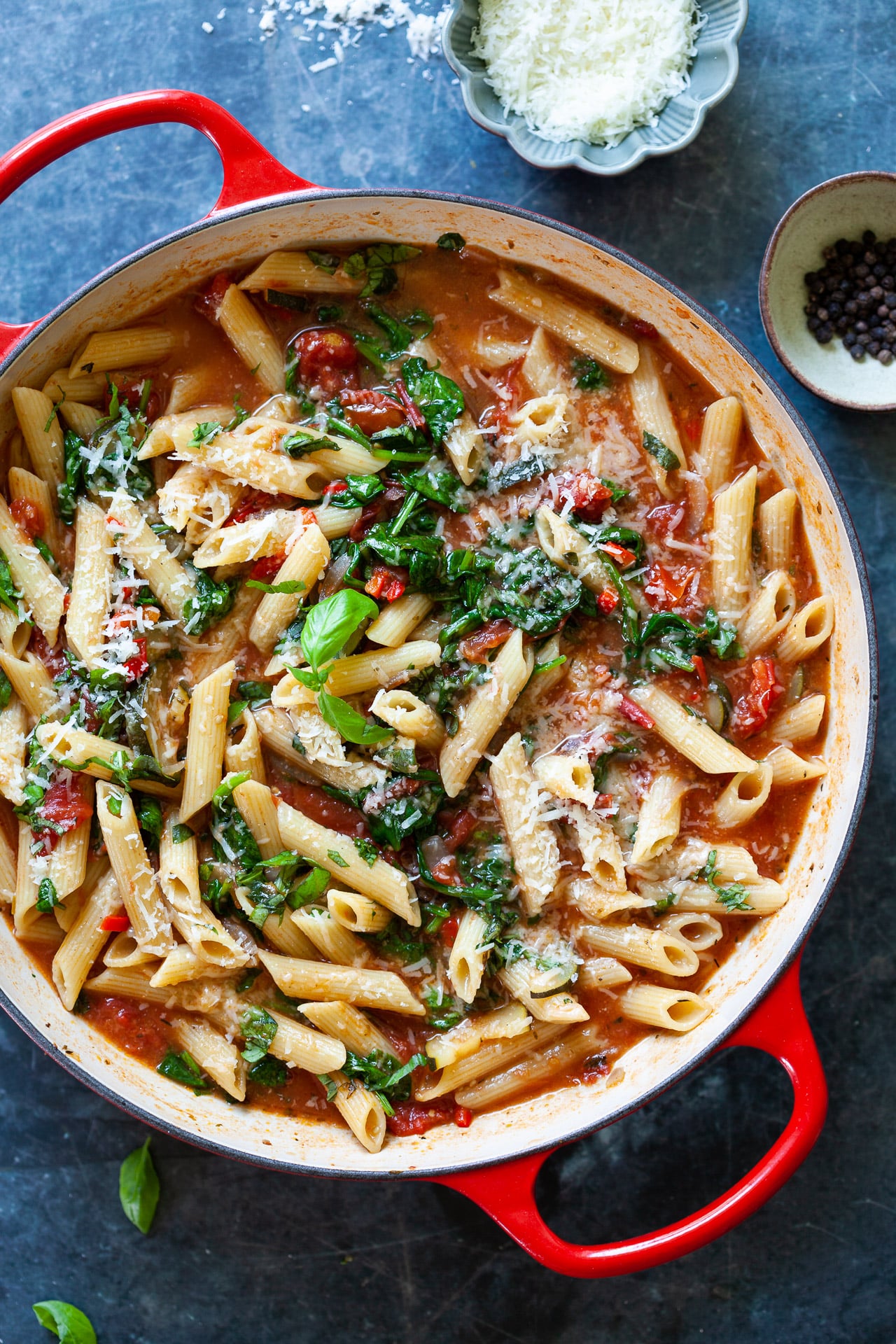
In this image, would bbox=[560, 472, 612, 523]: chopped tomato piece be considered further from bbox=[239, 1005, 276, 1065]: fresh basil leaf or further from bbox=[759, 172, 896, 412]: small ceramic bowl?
bbox=[239, 1005, 276, 1065]: fresh basil leaf

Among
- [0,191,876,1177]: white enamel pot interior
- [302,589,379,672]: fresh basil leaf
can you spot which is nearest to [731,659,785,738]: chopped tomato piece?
[0,191,876,1177]: white enamel pot interior

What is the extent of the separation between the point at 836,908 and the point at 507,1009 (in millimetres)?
1202

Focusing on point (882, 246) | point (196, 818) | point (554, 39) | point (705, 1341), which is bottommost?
point (705, 1341)

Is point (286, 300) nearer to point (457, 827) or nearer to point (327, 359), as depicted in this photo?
point (327, 359)

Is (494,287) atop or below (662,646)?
atop

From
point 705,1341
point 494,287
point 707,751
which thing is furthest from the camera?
point 705,1341

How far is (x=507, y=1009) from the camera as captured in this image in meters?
3.17

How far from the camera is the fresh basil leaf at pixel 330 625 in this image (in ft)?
9.24

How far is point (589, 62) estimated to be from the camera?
328cm

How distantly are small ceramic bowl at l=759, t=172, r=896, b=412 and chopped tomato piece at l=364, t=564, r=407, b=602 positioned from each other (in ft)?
4.56

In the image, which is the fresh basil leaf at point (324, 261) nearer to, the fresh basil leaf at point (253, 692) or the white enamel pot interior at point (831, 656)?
the white enamel pot interior at point (831, 656)

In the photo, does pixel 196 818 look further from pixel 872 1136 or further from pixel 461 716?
pixel 872 1136

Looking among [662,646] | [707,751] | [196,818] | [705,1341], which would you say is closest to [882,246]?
[662,646]

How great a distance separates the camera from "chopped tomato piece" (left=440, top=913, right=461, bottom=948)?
319cm
